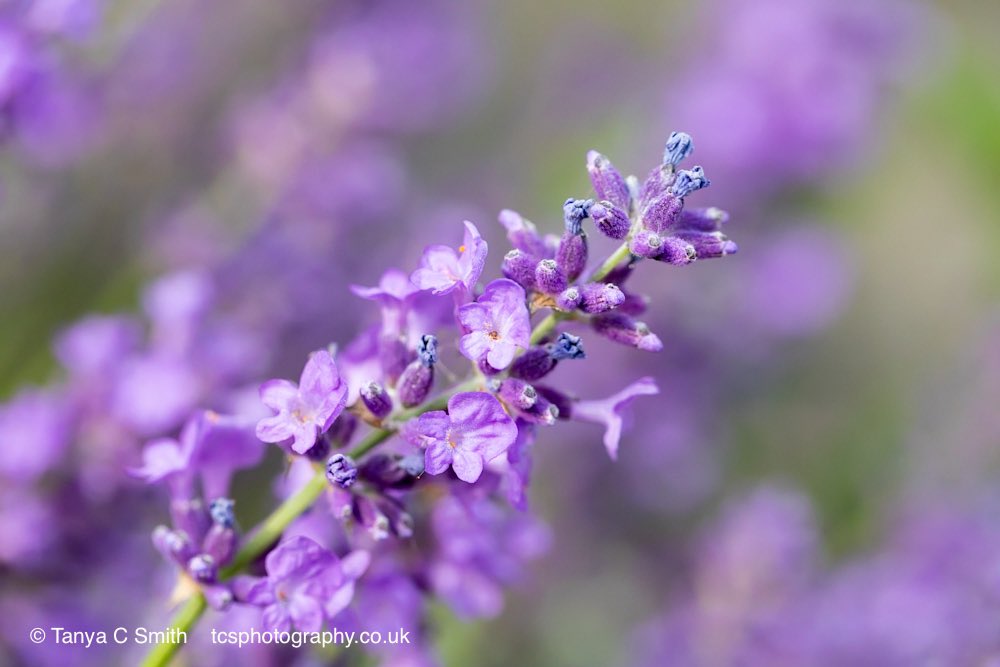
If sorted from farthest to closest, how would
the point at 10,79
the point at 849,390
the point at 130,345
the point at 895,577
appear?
the point at 849,390 < the point at 895,577 < the point at 130,345 < the point at 10,79

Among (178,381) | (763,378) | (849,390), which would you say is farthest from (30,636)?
(849,390)

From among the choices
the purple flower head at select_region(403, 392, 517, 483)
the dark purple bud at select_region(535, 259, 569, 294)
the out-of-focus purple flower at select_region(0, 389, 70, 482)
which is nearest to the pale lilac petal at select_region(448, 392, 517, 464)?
the purple flower head at select_region(403, 392, 517, 483)

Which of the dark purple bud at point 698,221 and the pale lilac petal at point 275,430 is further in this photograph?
the dark purple bud at point 698,221

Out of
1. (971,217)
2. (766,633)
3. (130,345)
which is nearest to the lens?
(130,345)

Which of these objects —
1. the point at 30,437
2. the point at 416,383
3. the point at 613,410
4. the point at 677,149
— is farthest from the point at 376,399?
the point at 30,437

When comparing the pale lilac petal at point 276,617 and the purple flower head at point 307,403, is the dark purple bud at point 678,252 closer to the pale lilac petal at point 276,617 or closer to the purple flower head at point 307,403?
the purple flower head at point 307,403

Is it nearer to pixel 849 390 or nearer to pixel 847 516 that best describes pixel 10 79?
pixel 847 516

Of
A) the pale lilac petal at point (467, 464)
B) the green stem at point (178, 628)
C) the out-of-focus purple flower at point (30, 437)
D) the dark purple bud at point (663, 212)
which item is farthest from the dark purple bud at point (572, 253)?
the out-of-focus purple flower at point (30, 437)
